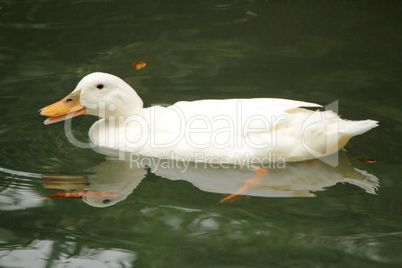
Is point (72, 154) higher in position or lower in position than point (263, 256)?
higher

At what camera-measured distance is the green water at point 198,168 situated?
11.7 ft

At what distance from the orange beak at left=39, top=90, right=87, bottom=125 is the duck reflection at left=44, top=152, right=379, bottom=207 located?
0.49 meters

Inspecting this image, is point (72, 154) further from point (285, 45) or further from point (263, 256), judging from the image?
point (285, 45)

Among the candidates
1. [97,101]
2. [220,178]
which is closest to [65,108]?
[97,101]

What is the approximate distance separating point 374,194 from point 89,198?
194 centimetres

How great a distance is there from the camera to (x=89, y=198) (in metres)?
4.12

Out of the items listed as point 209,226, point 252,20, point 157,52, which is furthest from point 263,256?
point 252,20

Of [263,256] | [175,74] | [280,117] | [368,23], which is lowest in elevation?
[263,256]

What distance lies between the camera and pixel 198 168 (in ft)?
14.9

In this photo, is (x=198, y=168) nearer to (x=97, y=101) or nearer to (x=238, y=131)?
(x=238, y=131)

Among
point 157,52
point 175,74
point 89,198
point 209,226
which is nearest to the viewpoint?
point 209,226

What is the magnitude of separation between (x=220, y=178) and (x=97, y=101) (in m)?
1.19

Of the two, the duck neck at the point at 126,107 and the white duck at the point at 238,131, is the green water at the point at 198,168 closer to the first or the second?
the white duck at the point at 238,131

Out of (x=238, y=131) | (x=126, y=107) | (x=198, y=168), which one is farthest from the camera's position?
(x=126, y=107)
